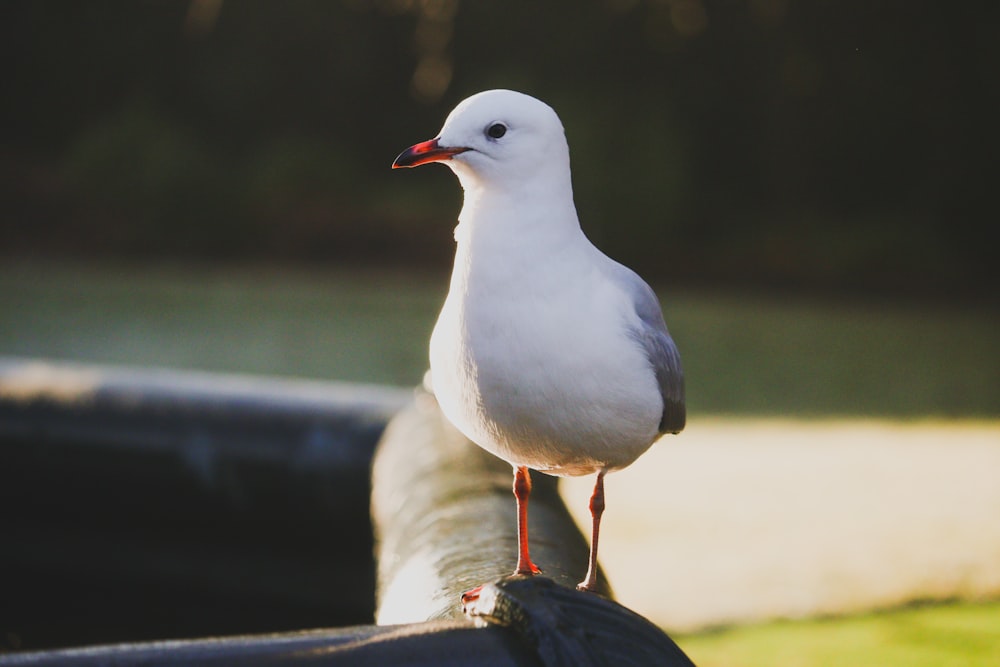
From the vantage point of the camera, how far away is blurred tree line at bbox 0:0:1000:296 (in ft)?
23.6

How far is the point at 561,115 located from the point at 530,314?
6592 millimetres

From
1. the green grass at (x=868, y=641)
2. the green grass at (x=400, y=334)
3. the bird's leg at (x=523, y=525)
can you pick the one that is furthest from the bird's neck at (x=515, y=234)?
the green grass at (x=400, y=334)

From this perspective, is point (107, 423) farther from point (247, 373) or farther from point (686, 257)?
point (686, 257)

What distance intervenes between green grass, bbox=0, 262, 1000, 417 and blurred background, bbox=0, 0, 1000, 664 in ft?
0.12

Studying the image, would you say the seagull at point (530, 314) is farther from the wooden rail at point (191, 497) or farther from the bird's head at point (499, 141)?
the wooden rail at point (191, 497)

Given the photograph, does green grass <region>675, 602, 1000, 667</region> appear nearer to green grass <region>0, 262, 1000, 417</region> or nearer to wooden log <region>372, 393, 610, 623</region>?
wooden log <region>372, 393, 610, 623</region>

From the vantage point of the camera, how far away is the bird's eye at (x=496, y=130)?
0.90 meters

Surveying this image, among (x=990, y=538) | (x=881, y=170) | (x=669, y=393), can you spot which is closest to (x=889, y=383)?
(x=990, y=538)

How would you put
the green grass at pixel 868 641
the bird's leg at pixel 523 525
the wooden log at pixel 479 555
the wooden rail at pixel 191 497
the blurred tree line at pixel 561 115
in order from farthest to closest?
the blurred tree line at pixel 561 115, the green grass at pixel 868 641, the wooden rail at pixel 191 497, the bird's leg at pixel 523 525, the wooden log at pixel 479 555

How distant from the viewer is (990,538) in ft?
9.36

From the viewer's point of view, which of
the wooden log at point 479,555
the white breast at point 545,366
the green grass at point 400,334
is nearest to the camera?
the wooden log at point 479,555

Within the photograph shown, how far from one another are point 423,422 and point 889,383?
348 centimetres

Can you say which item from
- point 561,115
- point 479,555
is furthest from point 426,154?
point 561,115

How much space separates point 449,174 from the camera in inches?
332
